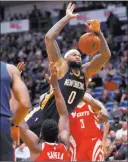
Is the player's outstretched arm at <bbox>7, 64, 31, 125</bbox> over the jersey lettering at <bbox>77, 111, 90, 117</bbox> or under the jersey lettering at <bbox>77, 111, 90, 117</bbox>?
over

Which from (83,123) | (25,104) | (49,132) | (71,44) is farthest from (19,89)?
(71,44)

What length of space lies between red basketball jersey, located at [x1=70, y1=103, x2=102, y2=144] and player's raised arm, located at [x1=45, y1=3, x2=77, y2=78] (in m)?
1.09

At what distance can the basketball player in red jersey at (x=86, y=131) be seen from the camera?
7.96m

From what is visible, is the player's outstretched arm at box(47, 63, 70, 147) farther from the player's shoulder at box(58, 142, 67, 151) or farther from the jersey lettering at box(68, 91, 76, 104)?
the jersey lettering at box(68, 91, 76, 104)

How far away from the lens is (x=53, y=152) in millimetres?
5570

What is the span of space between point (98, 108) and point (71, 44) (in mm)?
15530

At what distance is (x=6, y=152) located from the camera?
15.0 ft

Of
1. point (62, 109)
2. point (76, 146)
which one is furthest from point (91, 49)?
point (76, 146)

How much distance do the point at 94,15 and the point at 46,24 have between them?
3.97 m

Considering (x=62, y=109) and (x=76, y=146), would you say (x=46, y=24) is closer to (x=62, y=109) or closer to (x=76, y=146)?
(x=76, y=146)

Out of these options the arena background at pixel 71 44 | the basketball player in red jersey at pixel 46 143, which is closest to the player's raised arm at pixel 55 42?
the basketball player in red jersey at pixel 46 143

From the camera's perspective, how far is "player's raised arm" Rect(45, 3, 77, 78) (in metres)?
6.79

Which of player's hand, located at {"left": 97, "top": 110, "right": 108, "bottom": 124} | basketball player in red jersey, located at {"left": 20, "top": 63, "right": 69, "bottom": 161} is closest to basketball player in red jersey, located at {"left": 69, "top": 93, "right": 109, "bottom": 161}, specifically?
player's hand, located at {"left": 97, "top": 110, "right": 108, "bottom": 124}

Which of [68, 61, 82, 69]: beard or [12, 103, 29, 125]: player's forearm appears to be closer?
[12, 103, 29, 125]: player's forearm
